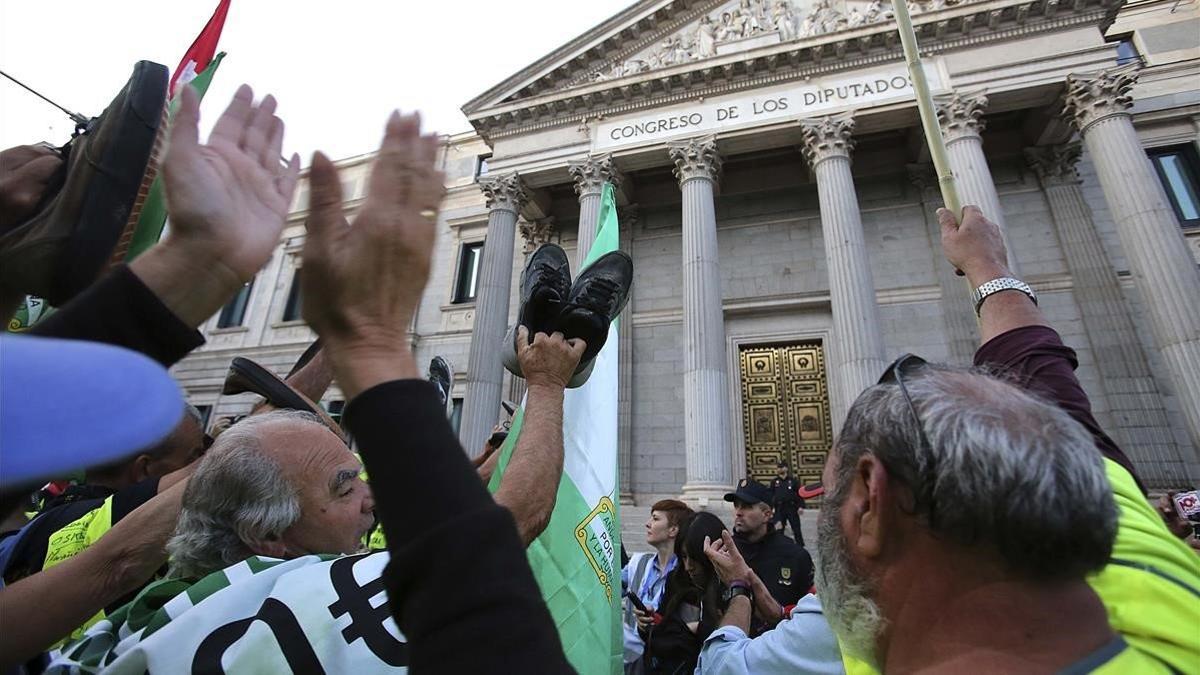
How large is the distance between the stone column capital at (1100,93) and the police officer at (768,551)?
40.5 feet

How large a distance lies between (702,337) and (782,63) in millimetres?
6900

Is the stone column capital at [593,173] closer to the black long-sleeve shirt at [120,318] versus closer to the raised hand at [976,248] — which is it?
the raised hand at [976,248]

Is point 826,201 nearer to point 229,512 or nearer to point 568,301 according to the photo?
point 568,301

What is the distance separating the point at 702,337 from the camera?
1221 cm

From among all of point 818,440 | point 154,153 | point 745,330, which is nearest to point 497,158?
point 745,330

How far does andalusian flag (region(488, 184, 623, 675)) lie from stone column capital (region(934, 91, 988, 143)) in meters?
12.6

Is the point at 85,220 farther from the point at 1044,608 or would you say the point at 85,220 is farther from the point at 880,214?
the point at 880,214

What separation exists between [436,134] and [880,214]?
16016 millimetres

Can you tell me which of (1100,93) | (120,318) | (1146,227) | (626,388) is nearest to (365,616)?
(120,318)

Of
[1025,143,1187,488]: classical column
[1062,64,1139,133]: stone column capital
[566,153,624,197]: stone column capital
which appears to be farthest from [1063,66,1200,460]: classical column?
[566,153,624,197]: stone column capital

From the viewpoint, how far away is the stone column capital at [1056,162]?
13.7m

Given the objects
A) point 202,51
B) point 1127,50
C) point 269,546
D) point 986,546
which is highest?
point 1127,50

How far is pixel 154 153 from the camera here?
115 centimetres

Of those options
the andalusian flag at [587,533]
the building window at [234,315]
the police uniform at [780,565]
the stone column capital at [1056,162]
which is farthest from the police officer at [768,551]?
the building window at [234,315]
